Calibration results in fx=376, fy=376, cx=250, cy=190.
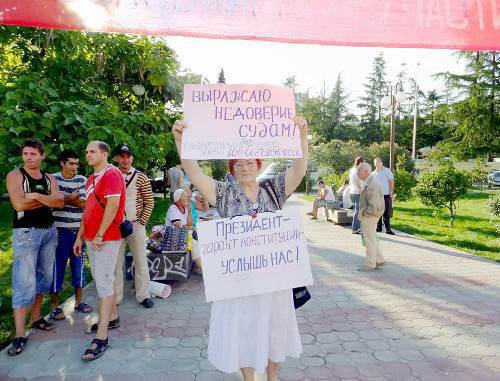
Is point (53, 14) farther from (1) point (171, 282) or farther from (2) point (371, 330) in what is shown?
(1) point (171, 282)

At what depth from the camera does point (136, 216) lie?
4793 mm

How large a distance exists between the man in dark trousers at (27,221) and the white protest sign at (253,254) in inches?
87.4

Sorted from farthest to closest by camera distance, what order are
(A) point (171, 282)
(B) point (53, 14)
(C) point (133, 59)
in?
(C) point (133, 59)
(A) point (171, 282)
(B) point (53, 14)

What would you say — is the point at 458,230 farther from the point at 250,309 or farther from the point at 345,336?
the point at 250,309

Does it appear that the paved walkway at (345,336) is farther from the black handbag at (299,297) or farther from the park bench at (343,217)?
the park bench at (343,217)

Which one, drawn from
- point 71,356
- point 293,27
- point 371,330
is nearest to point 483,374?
point 371,330

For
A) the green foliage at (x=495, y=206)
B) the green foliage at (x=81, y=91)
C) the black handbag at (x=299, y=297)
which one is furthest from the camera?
the green foliage at (x=495, y=206)

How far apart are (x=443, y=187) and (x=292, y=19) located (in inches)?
427

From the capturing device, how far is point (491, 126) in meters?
31.6

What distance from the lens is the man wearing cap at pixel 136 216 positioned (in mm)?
4656

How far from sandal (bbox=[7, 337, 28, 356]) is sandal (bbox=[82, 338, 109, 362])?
679mm

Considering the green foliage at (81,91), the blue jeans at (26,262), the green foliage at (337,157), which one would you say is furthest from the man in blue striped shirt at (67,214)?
the green foliage at (337,157)

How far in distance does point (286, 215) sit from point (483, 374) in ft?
7.78

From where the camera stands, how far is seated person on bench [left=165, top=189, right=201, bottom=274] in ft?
20.1
